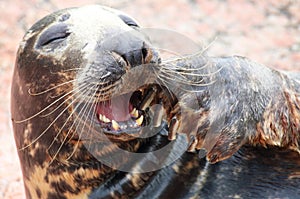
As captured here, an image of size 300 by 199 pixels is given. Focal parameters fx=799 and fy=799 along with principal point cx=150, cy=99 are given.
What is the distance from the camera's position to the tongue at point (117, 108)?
3412mm

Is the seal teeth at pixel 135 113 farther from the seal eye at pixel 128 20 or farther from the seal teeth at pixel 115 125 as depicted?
the seal eye at pixel 128 20

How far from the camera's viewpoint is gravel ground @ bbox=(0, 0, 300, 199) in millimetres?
6945

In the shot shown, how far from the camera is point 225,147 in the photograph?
355cm

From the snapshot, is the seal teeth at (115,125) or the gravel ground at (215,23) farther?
the gravel ground at (215,23)

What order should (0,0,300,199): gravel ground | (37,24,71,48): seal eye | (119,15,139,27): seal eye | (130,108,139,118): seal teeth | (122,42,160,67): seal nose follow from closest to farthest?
(122,42,160,67): seal nose < (130,108,139,118): seal teeth < (37,24,71,48): seal eye < (119,15,139,27): seal eye < (0,0,300,199): gravel ground

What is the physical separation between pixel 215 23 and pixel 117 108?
4190 millimetres

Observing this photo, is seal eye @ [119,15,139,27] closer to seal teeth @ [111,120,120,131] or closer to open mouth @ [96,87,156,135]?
open mouth @ [96,87,156,135]

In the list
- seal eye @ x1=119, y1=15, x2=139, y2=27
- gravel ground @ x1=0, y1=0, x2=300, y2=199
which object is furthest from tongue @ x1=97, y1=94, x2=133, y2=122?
gravel ground @ x1=0, y1=0, x2=300, y2=199

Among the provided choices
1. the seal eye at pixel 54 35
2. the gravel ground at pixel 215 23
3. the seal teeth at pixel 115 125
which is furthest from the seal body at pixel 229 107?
the gravel ground at pixel 215 23

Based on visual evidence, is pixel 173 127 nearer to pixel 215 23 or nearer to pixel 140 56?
pixel 140 56

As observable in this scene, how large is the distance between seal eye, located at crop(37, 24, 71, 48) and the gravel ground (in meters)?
2.82

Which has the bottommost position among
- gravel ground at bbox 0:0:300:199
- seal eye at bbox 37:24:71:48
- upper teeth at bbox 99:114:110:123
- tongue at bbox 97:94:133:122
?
upper teeth at bbox 99:114:110:123

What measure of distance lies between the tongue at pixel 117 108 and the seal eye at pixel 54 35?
0.46m

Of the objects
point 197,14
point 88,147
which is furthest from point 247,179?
point 197,14
